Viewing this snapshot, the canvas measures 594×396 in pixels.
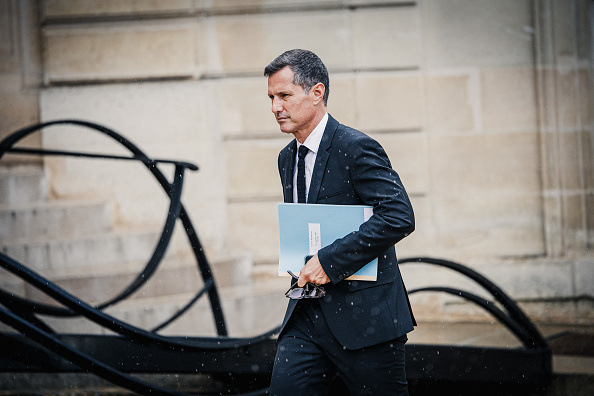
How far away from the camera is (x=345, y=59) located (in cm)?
629

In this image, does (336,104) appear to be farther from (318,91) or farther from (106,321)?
(318,91)

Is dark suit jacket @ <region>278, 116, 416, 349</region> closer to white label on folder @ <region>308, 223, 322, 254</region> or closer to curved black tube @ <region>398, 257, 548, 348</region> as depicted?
white label on folder @ <region>308, 223, 322, 254</region>

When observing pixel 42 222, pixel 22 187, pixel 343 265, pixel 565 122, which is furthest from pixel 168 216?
pixel 565 122

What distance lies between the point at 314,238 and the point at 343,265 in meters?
0.17

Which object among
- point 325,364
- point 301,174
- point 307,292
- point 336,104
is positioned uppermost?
point 336,104

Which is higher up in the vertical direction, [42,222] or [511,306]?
[42,222]

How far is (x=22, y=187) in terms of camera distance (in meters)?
6.32

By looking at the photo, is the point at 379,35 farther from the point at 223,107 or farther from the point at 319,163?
the point at 319,163

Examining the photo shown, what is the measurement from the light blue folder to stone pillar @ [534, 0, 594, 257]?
15.0 ft

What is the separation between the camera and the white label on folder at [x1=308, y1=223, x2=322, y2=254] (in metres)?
2.20

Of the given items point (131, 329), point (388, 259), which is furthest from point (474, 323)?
point (388, 259)

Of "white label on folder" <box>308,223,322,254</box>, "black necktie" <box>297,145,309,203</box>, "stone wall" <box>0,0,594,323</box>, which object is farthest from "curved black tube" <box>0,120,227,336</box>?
"stone wall" <box>0,0,594,323</box>

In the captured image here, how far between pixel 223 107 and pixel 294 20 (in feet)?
3.41

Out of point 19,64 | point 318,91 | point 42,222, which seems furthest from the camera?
point 19,64
